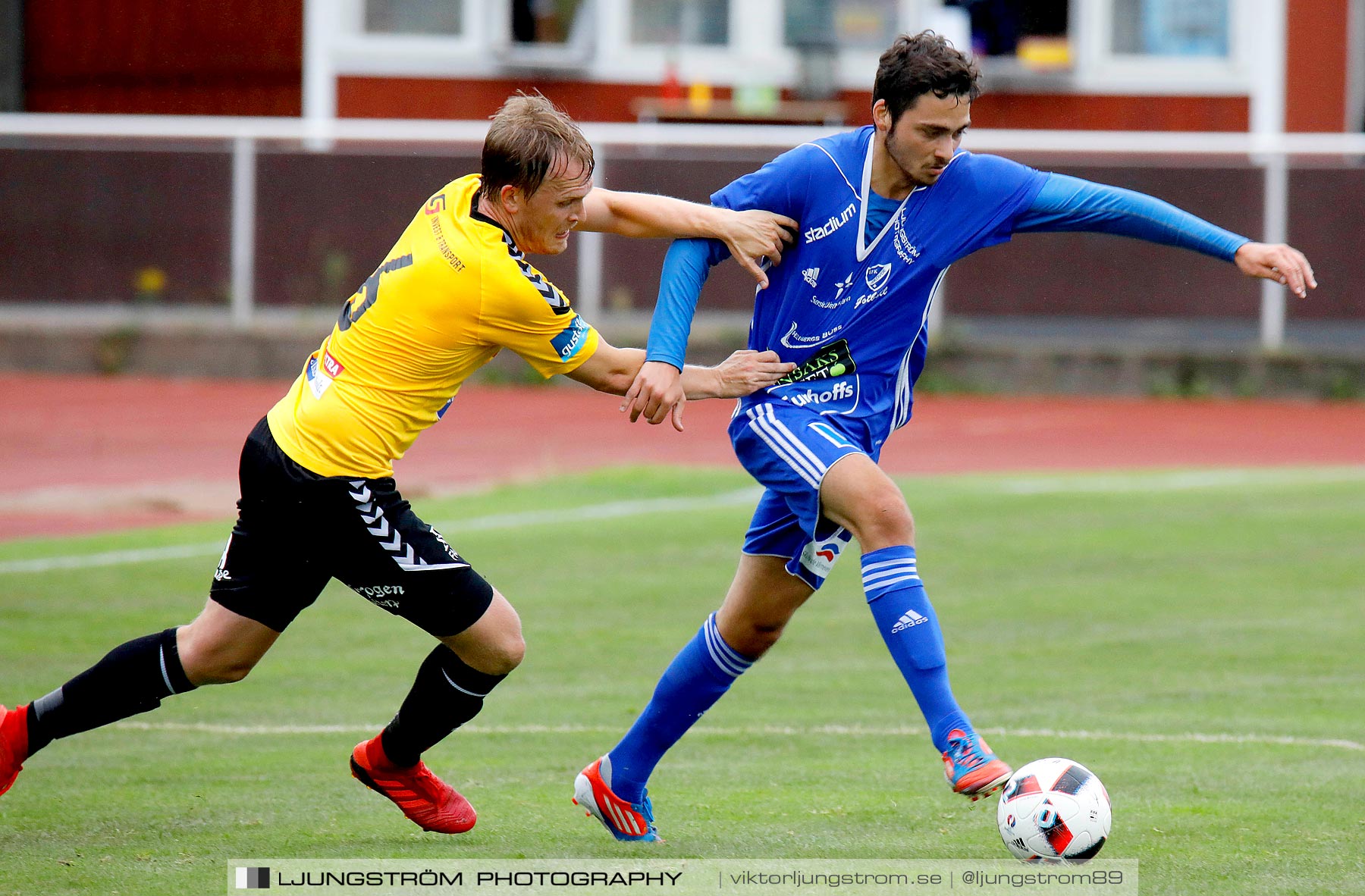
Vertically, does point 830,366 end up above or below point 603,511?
above

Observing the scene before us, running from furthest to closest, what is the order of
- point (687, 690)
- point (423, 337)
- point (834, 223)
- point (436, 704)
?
point (687, 690) → point (834, 223) → point (436, 704) → point (423, 337)

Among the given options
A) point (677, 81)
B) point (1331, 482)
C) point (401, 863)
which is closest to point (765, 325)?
point (401, 863)

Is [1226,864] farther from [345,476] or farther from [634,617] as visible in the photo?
[634,617]

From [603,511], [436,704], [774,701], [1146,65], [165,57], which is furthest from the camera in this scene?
[165,57]

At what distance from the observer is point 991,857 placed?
462 centimetres

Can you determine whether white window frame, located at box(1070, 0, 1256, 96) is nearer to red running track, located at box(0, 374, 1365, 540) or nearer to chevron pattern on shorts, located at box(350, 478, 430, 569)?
red running track, located at box(0, 374, 1365, 540)

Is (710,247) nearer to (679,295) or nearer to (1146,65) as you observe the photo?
(679,295)

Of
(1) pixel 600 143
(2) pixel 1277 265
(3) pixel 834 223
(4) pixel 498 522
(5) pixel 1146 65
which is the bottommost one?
(4) pixel 498 522

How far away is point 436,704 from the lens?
4.88m

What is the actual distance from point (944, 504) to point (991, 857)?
7.71 m

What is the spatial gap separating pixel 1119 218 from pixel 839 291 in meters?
0.82

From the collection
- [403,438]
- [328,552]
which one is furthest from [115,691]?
[403,438]

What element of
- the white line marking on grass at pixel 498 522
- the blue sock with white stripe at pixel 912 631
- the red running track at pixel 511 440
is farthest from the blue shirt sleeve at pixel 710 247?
the red running track at pixel 511 440

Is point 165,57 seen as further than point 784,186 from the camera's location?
Yes
